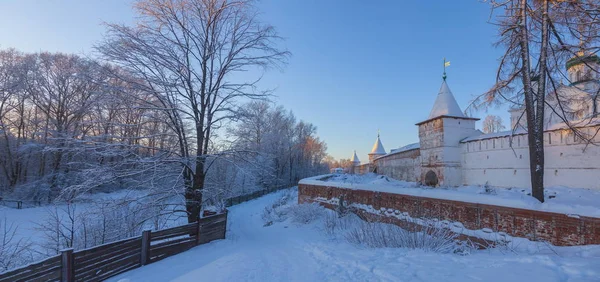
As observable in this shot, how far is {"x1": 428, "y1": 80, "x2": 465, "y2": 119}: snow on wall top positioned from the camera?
18344 mm

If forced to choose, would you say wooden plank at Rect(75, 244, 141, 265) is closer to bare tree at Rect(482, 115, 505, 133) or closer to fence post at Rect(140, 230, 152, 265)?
fence post at Rect(140, 230, 152, 265)

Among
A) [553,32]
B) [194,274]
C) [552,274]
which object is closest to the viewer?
[552,274]

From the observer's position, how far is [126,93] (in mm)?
7148

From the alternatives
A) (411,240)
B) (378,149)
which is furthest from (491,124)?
(411,240)

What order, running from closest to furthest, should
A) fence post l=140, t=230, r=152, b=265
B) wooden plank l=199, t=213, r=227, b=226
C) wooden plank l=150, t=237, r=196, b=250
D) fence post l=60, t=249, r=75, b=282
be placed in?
1. fence post l=60, t=249, r=75, b=282
2. fence post l=140, t=230, r=152, b=265
3. wooden plank l=150, t=237, r=196, b=250
4. wooden plank l=199, t=213, r=227, b=226

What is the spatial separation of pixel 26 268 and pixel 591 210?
10.0m

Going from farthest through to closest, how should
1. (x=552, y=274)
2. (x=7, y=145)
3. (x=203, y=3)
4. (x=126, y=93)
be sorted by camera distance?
(x=7, y=145) < (x=203, y=3) < (x=126, y=93) < (x=552, y=274)

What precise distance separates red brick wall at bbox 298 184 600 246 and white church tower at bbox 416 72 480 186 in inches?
338

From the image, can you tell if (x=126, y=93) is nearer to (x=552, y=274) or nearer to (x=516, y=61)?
(x=552, y=274)

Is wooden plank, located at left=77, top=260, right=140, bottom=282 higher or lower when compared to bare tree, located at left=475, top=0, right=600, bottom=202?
lower

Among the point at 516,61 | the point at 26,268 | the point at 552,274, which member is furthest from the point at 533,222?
the point at 26,268

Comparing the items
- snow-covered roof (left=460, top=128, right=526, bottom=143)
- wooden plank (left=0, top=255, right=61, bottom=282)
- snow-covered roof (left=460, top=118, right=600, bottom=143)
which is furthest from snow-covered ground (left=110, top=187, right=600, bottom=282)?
snow-covered roof (left=460, top=128, right=526, bottom=143)

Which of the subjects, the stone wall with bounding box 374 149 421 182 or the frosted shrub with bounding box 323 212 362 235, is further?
the stone wall with bounding box 374 149 421 182

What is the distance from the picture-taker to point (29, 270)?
4184 millimetres
